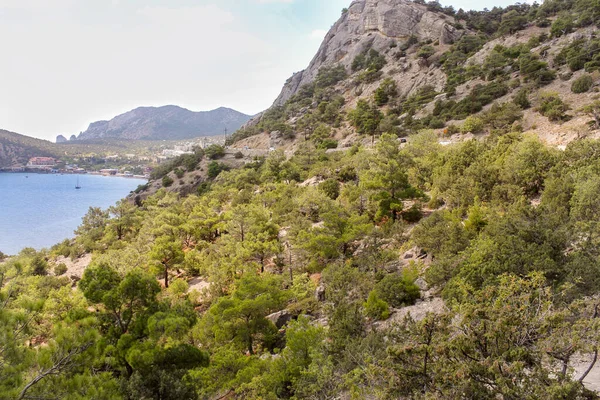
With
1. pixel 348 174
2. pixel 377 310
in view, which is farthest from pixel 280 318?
pixel 348 174

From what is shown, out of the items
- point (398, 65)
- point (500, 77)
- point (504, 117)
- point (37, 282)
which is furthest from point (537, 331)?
point (398, 65)

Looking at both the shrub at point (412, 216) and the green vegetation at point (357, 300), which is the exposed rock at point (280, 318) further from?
the shrub at point (412, 216)

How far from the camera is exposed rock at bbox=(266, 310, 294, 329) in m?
16.2

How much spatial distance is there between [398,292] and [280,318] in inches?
235

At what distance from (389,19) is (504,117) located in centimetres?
7091

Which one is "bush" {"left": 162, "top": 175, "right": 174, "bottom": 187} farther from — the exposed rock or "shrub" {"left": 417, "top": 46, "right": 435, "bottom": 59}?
"shrub" {"left": 417, "top": 46, "right": 435, "bottom": 59}

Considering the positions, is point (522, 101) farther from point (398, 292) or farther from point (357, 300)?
point (357, 300)

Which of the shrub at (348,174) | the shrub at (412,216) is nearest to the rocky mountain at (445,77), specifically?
the shrub at (412,216)

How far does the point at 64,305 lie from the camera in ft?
60.4

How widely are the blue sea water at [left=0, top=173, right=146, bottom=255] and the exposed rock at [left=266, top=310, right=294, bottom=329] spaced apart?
183 feet

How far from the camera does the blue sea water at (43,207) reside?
5906 centimetres

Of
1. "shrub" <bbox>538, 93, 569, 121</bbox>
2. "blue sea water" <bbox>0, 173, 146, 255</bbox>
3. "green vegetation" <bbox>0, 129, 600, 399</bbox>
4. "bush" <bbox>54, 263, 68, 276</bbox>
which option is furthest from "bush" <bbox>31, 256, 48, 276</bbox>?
"shrub" <bbox>538, 93, 569, 121</bbox>

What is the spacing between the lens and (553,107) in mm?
33469

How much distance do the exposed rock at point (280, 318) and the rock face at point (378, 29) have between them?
84807mm
